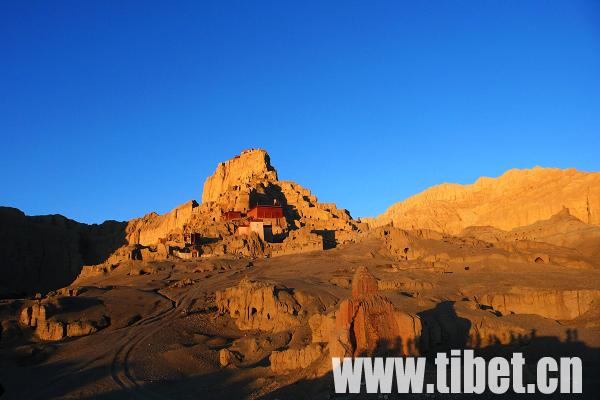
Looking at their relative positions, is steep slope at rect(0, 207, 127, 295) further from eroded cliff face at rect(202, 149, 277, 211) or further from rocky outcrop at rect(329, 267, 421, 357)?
rocky outcrop at rect(329, 267, 421, 357)

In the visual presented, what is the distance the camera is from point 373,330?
1759cm

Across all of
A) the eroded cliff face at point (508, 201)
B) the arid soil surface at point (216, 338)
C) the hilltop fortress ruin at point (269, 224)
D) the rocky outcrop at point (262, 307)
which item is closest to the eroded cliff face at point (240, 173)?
the hilltop fortress ruin at point (269, 224)

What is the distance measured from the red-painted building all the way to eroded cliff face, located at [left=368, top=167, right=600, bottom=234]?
3220 cm

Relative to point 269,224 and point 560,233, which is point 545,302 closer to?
point 560,233

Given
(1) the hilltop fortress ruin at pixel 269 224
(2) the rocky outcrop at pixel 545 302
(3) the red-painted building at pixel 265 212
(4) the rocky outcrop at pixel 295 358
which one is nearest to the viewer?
(4) the rocky outcrop at pixel 295 358

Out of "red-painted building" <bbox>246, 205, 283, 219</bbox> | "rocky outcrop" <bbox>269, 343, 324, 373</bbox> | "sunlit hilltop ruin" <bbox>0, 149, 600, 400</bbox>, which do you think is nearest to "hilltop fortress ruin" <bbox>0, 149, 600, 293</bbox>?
"red-painted building" <bbox>246, 205, 283, 219</bbox>

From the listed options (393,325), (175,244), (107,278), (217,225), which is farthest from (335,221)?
(393,325)

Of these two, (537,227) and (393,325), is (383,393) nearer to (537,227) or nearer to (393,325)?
(393,325)

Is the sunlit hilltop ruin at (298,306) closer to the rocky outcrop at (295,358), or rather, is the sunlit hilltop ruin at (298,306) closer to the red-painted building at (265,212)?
the rocky outcrop at (295,358)

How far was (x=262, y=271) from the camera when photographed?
47.6m

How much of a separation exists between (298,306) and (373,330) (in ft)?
45.7

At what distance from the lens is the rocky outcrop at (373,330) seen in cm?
1717

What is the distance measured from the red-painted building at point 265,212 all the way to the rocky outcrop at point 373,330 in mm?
53296

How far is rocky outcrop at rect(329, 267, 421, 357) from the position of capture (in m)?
17.2
